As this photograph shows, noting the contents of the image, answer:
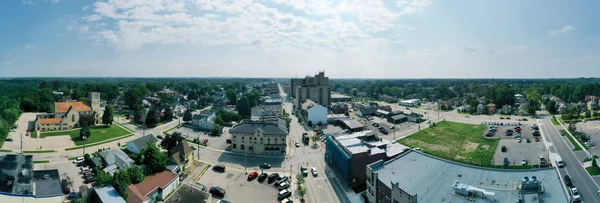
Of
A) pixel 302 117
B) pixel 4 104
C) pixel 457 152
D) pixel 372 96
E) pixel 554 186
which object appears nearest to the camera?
pixel 554 186

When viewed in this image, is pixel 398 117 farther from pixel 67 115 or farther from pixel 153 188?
pixel 67 115

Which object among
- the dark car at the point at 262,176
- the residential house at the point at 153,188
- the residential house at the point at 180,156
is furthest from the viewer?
the residential house at the point at 180,156

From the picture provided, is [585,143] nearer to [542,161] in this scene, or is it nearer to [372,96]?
[542,161]

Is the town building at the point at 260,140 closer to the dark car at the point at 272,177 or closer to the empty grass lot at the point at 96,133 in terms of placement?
the dark car at the point at 272,177

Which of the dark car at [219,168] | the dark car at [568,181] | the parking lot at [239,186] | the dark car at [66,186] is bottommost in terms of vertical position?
the parking lot at [239,186]

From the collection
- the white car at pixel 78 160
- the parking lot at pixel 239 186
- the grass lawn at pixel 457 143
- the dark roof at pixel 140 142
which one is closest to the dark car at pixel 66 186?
the white car at pixel 78 160

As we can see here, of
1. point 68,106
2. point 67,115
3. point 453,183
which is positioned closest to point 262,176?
point 453,183

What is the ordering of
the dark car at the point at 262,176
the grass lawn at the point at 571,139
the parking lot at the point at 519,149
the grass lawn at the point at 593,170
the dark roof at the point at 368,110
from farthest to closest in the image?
the dark roof at the point at 368,110 < the grass lawn at the point at 571,139 < the parking lot at the point at 519,149 < the dark car at the point at 262,176 < the grass lawn at the point at 593,170

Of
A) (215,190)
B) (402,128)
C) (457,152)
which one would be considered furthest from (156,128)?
(457,152)
